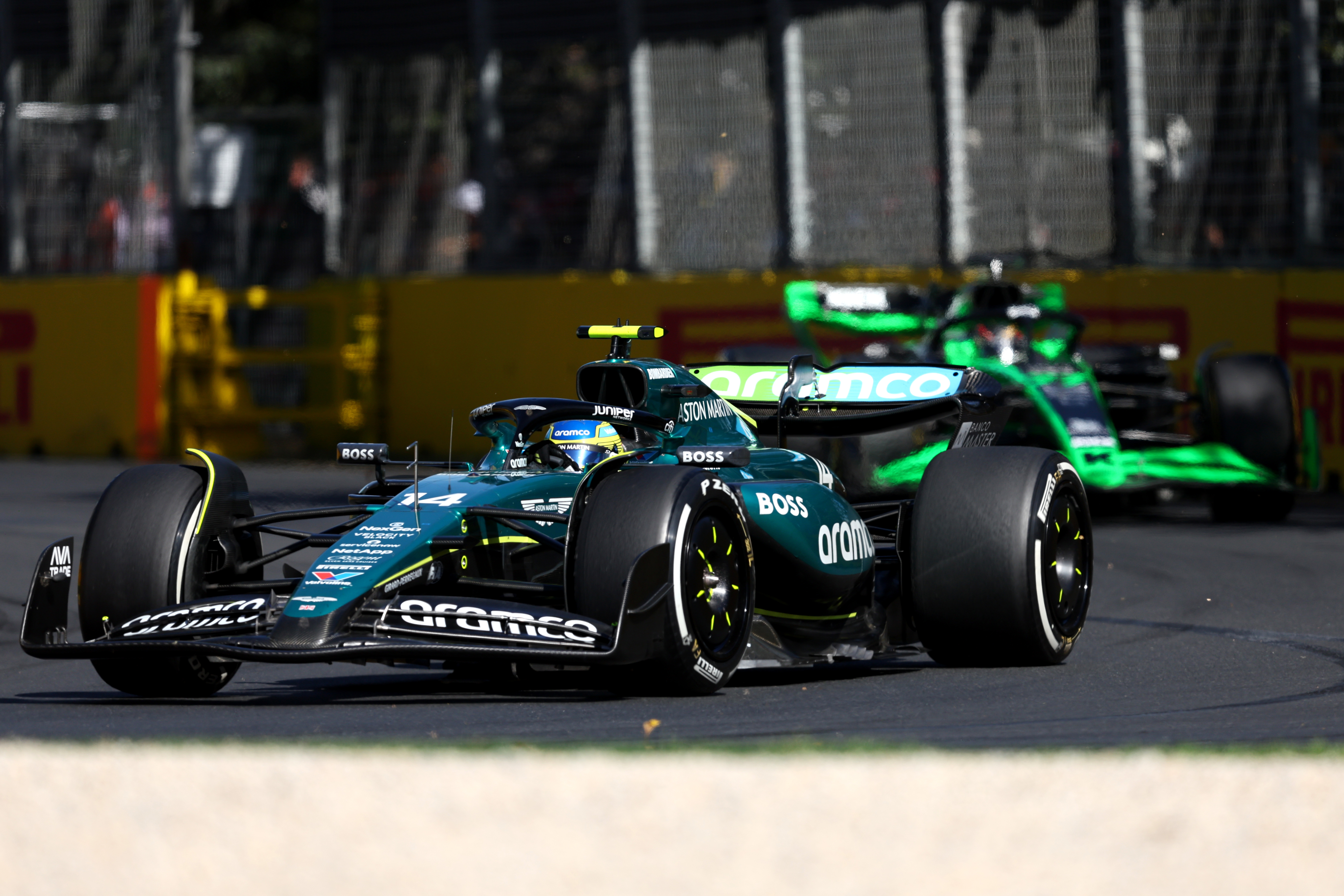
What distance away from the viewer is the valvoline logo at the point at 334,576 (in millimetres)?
6609

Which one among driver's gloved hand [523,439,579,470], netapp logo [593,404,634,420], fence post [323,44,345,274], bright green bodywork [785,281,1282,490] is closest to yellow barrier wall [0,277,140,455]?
fence post [323,44,345,274]

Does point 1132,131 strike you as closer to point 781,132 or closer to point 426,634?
point 781,132

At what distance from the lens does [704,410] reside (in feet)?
26.4

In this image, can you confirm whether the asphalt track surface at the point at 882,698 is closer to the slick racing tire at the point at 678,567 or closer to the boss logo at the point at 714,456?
the slick racing tire at the point at 678,567

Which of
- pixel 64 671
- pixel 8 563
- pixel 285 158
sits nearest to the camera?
pixel 64 671

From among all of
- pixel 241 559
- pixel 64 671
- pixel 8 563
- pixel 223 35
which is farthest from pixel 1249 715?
pixel 223 35

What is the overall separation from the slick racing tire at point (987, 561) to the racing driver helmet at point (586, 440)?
1.10 metres

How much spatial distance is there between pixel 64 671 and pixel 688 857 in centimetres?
477

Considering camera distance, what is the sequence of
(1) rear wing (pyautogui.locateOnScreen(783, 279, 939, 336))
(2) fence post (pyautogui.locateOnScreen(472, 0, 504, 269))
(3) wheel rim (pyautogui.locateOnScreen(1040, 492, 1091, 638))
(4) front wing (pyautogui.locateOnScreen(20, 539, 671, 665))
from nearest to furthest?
(4) front wing (pyautogui.locateOnScreen(20, 539, 671, 665))
(3) wheel rim (pyautogui.locateOnScreen(1040, 492, 1091, 638))
(1) rear wing (pyautogui.locateOnScreen(783, 279, 939, 336))
(2) fence post (pyautogui.locateOnScreen(472, 0, 504, 269))

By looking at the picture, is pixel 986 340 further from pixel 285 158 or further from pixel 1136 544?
pixel 285 158

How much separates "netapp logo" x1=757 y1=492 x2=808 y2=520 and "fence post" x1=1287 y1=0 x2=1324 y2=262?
925 centimetres

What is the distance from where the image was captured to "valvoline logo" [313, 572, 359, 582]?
260 inches

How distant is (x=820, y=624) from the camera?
7566mm

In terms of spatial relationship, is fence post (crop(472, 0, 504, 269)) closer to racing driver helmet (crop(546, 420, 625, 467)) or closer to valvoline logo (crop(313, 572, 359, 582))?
racing driver helmet (crop(546, 420, 625, 467))
